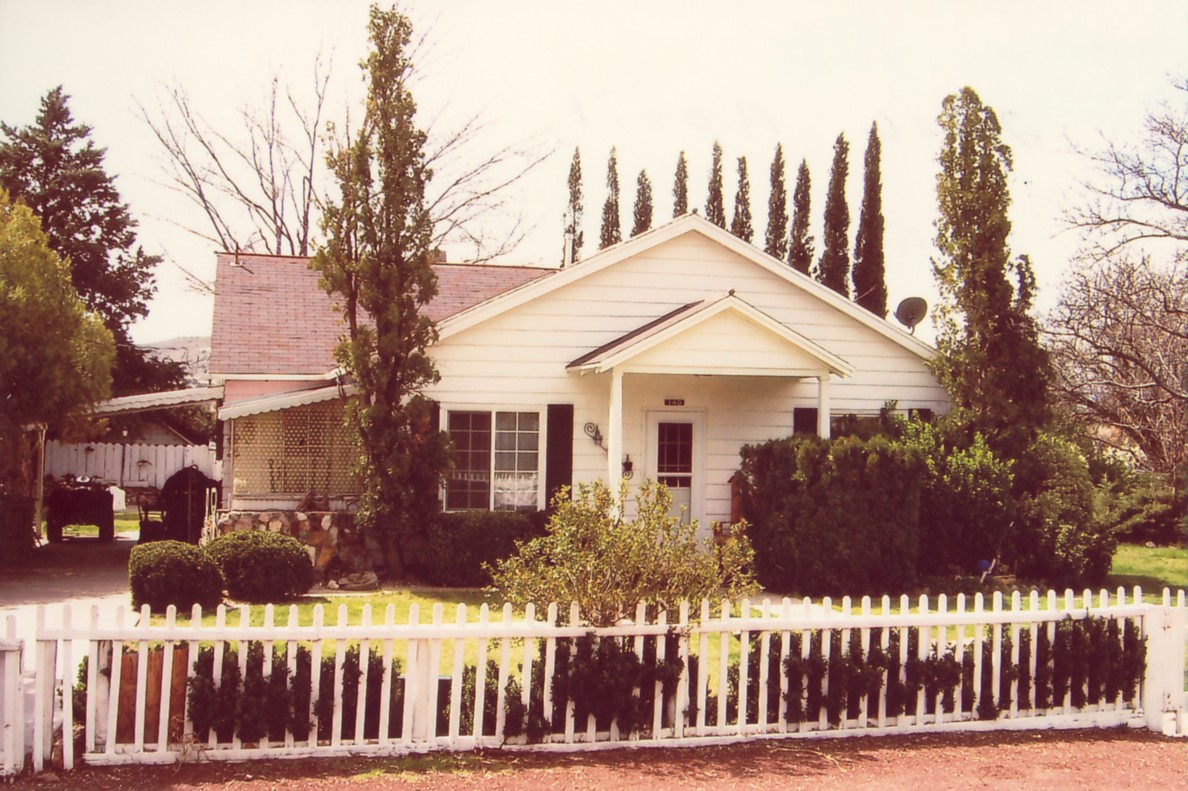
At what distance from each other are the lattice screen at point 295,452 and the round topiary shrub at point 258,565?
3082mm

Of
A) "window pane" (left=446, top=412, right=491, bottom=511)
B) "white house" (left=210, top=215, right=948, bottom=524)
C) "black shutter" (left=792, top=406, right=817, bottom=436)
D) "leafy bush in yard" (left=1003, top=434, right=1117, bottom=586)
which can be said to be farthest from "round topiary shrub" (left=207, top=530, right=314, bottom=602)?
"leafy bush in yard" (left=1003, top=434, right=1117, bottom=586)

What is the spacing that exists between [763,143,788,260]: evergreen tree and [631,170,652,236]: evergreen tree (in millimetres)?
4399

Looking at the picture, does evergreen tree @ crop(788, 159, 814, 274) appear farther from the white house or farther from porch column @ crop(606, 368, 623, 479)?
porch column @ crop(606, 368, 623, 479)

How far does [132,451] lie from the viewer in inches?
992

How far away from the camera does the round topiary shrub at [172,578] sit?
10.5m

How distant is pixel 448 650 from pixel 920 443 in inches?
318

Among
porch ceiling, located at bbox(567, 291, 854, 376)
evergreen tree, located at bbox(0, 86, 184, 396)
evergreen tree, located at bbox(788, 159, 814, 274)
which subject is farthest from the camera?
evergreen tree, located at bbox(788, 159, 814, 274)

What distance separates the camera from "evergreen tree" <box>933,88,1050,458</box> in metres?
15.3

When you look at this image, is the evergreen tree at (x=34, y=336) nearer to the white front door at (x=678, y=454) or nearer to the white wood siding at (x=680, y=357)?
the white wood siding at (x=680, y=357)

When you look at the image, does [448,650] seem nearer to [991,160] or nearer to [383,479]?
[383,479]

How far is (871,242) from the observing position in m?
34.3

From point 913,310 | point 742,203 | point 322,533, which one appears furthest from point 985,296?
point 742,203

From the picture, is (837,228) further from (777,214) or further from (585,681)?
(585,681)

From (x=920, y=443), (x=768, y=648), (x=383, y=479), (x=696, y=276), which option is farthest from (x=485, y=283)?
(x=768, y=648)
